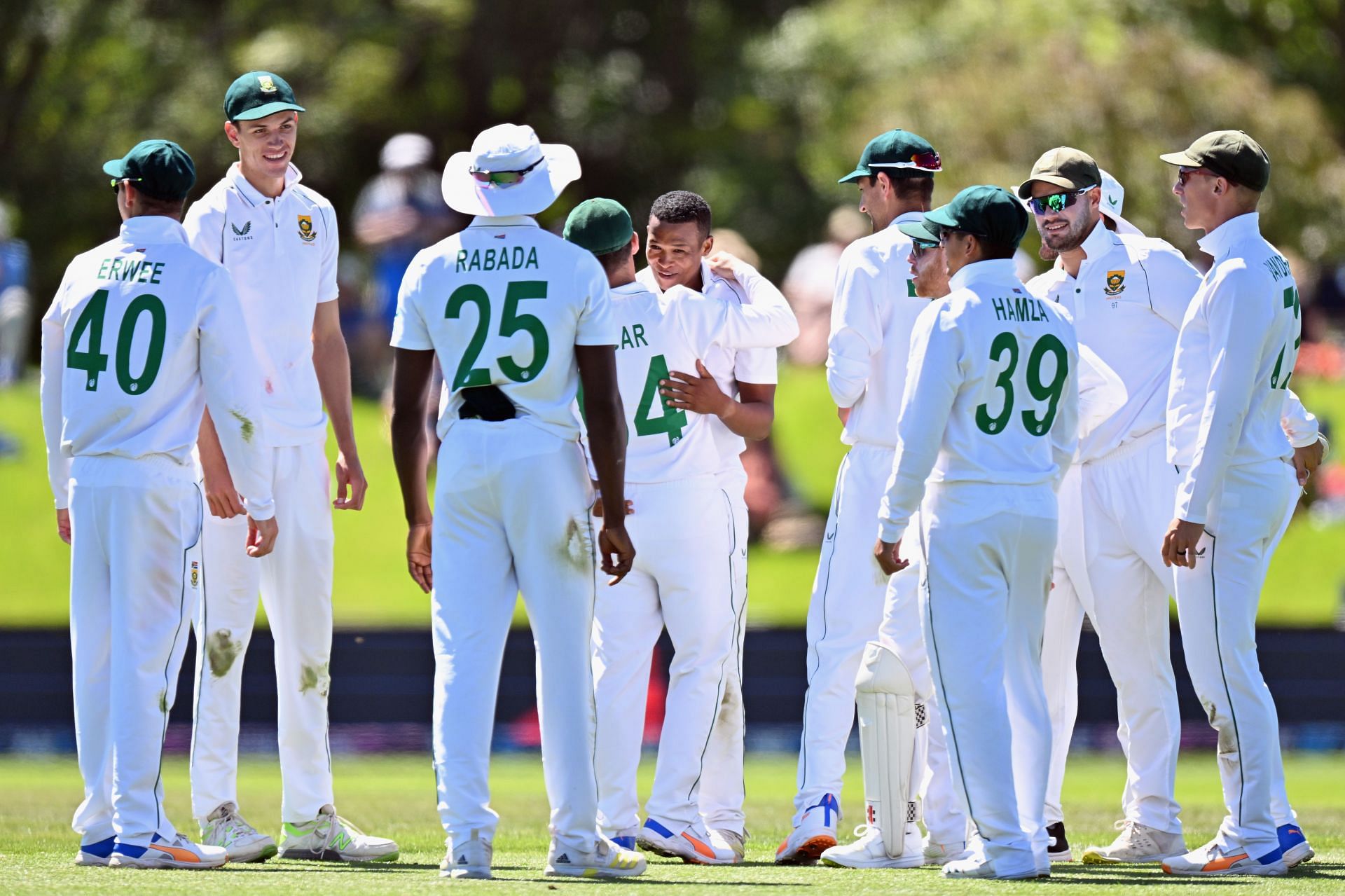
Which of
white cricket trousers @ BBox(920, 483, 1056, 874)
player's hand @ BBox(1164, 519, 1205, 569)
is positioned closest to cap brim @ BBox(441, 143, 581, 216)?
white cricket trousers @ BBox(920, 483, 1056, 874)

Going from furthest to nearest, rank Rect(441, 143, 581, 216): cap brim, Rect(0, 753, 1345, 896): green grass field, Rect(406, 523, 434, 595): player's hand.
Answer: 1. Rect(406, 523, 434, 595): player's hand
2. Rect(441, 143, 581, 216): cap brim
3. Rect(0, 753, 1345, 896): green grass field

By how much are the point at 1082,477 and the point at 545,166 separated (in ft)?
7.65

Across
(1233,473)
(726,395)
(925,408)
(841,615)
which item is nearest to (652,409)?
(726,395)

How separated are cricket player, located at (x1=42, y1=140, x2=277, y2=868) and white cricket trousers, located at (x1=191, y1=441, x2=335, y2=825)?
507mm

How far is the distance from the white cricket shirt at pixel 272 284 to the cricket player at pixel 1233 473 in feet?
9.98

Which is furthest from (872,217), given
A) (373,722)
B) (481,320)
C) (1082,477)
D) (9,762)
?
(9,762)

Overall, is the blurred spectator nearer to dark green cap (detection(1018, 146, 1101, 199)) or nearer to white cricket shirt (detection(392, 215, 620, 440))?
dark green cap (detection(1018, 146, 1101, 199))

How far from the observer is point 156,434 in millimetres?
6434

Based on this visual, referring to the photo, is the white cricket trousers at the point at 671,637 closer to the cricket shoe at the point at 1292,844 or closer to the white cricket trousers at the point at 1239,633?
the white cricket trousers at the point at 1239,633

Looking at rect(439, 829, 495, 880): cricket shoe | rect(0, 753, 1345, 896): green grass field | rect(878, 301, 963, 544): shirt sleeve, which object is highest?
rect(878, 301, 963, 544): shirt sleeve

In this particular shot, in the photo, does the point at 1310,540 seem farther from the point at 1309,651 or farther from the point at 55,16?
the point at 55,16

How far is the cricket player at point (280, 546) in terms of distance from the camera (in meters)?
7.09

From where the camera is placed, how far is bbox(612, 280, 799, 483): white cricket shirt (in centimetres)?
723

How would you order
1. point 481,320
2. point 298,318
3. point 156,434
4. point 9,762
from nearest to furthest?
point 481,320
point 156,434
point 298,318
point 9,762
